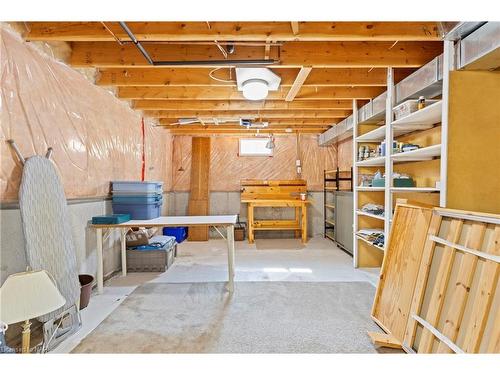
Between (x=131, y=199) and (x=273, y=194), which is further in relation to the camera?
(x=273, y=194)

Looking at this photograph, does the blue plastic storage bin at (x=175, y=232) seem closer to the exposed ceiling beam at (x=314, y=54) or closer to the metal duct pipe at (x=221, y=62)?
the exposed ceiling beam at (x=314, y=54)

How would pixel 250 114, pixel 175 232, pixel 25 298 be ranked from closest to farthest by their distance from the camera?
pixel 25 298 → pixel 250 114 → pixel 175 232

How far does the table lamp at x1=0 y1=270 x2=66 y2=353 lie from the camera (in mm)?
1434

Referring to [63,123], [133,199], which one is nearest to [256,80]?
[63,123]

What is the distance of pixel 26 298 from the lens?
1474 mm

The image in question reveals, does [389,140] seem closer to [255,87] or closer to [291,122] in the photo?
[255,87]

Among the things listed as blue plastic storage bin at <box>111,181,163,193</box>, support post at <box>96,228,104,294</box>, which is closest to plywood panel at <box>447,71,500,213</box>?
blue plastic storage bin at <box>111,181,163,193</box>

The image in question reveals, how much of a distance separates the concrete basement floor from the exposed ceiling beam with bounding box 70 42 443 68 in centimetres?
242

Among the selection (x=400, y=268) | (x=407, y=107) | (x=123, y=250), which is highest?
(x=407, y=107)

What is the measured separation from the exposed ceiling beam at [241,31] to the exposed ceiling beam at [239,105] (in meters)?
1.95

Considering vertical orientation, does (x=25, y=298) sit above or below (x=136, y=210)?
below

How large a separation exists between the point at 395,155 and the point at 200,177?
439 centimetres

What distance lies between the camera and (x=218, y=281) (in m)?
3.38

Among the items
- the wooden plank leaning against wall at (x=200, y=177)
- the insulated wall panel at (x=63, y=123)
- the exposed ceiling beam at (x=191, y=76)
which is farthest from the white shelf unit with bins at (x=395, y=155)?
the wooden plank leaning against wall at (x=200, y=177)
